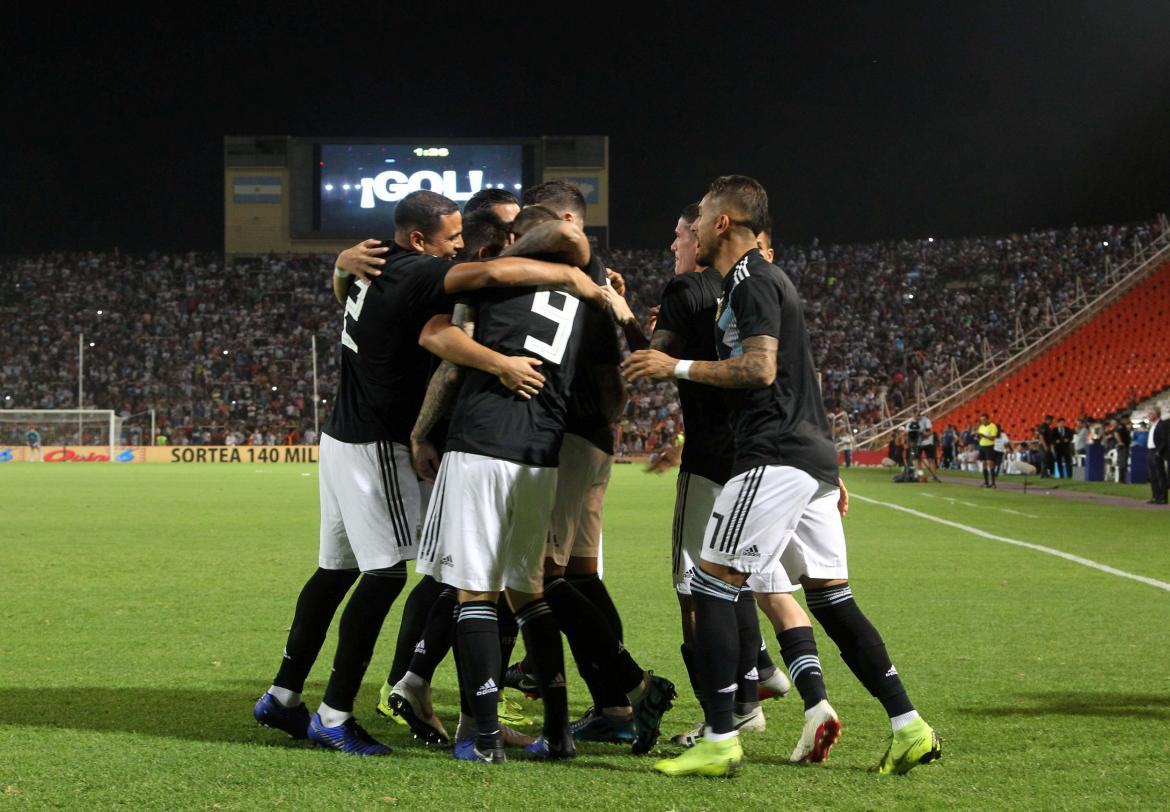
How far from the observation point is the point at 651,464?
5.84 metres

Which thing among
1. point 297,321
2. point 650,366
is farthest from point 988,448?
point 297,321

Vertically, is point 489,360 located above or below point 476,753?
above

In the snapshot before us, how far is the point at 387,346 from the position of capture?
5.25m

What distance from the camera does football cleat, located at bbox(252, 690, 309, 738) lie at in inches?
206

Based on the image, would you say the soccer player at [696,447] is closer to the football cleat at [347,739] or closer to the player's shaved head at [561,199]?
the player's shaved head at [561,199]

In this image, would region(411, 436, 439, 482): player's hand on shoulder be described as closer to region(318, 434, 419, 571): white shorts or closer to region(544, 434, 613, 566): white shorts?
region(318, 434, 419, 571): white shorts

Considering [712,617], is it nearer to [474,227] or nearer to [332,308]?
[474,227]

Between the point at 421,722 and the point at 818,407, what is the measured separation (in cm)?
211

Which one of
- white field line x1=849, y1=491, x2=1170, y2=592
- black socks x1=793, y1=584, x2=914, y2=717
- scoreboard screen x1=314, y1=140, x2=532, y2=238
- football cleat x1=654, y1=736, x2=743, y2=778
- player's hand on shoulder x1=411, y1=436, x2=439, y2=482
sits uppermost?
scoreboard screen x1=314, y1=140, x2=532, y2=238

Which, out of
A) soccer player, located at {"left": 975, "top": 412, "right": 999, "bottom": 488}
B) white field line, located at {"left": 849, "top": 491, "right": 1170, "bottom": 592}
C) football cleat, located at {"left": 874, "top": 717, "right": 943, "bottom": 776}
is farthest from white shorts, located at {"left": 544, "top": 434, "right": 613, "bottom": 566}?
→ soccer player, located at {"left": 975, "top": 412, "right": 999, "bottom": 488}

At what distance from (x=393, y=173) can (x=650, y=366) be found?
2103 inches

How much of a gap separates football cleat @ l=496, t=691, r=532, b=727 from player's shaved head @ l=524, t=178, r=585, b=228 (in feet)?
7.21

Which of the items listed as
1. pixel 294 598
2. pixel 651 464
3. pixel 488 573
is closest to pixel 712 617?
pixel 488 573

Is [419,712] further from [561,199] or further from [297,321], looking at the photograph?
[297,321]
